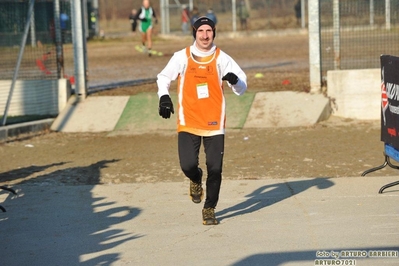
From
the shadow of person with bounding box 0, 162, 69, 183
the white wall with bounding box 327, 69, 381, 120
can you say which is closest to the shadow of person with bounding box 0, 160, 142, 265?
the shadow of person with bounding box 0, 162, 69, 183

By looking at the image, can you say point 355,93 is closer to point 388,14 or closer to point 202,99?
point 388,14

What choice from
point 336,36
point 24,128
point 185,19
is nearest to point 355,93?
point 336,36

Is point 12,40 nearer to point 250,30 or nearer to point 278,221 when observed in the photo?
point 278,221

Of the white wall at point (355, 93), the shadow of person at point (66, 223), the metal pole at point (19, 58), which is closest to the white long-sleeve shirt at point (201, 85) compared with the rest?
the shadow of person at point (66, 223)

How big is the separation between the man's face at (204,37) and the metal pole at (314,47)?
7273 millimetres

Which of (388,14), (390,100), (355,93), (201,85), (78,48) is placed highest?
(388,14)

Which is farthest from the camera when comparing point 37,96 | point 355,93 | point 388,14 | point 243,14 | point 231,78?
point 243,14

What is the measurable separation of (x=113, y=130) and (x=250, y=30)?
82.1ft

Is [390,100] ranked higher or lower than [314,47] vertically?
lower

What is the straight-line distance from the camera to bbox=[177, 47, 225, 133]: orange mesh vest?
8.01 meters

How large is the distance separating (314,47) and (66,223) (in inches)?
307

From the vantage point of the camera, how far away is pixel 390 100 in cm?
955

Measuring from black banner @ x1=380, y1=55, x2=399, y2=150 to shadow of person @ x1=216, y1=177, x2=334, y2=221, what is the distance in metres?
0.92

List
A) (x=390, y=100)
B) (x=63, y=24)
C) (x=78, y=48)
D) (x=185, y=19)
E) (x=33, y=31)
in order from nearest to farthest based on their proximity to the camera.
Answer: (x=390, y=100) → (x=33, y=31) → (x=78, y=48) → (x=63, y=24) → (x=185, y=19)
